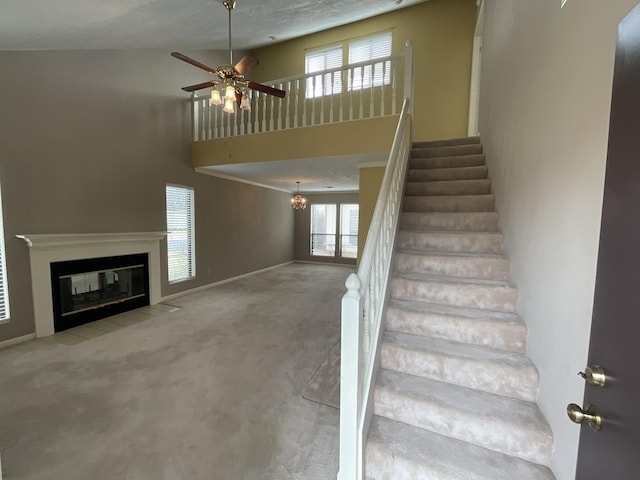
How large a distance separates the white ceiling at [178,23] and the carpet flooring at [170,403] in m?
2.65

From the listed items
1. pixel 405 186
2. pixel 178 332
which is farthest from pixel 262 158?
pixel 178 332

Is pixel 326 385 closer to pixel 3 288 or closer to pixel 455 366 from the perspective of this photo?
pixel 455 366

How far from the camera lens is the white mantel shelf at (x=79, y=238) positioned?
3251mm

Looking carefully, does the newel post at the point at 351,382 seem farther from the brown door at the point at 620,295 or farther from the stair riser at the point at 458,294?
the stair riser at the point at 458,294

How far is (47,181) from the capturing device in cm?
338

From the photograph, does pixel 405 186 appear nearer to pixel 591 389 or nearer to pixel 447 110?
pixel 591 389

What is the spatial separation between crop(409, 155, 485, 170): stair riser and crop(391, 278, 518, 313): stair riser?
191cm

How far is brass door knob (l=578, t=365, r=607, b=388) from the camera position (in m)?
0.76

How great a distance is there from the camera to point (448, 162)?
3.49 metres

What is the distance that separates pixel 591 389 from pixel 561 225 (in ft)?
2.77

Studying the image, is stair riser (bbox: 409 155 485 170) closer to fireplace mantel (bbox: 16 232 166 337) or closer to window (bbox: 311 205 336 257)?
fireplace mantel (bbox: 16 232 166 337)

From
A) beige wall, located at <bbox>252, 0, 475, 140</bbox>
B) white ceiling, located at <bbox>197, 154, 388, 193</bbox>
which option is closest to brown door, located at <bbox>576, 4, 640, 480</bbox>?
white ceiling, located at <bbox>197, 154, 388, 193</bbox>

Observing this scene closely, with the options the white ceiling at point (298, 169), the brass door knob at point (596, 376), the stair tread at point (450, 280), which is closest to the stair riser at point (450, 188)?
the white ceiling at point (298, 169)

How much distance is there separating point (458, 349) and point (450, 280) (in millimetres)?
547
